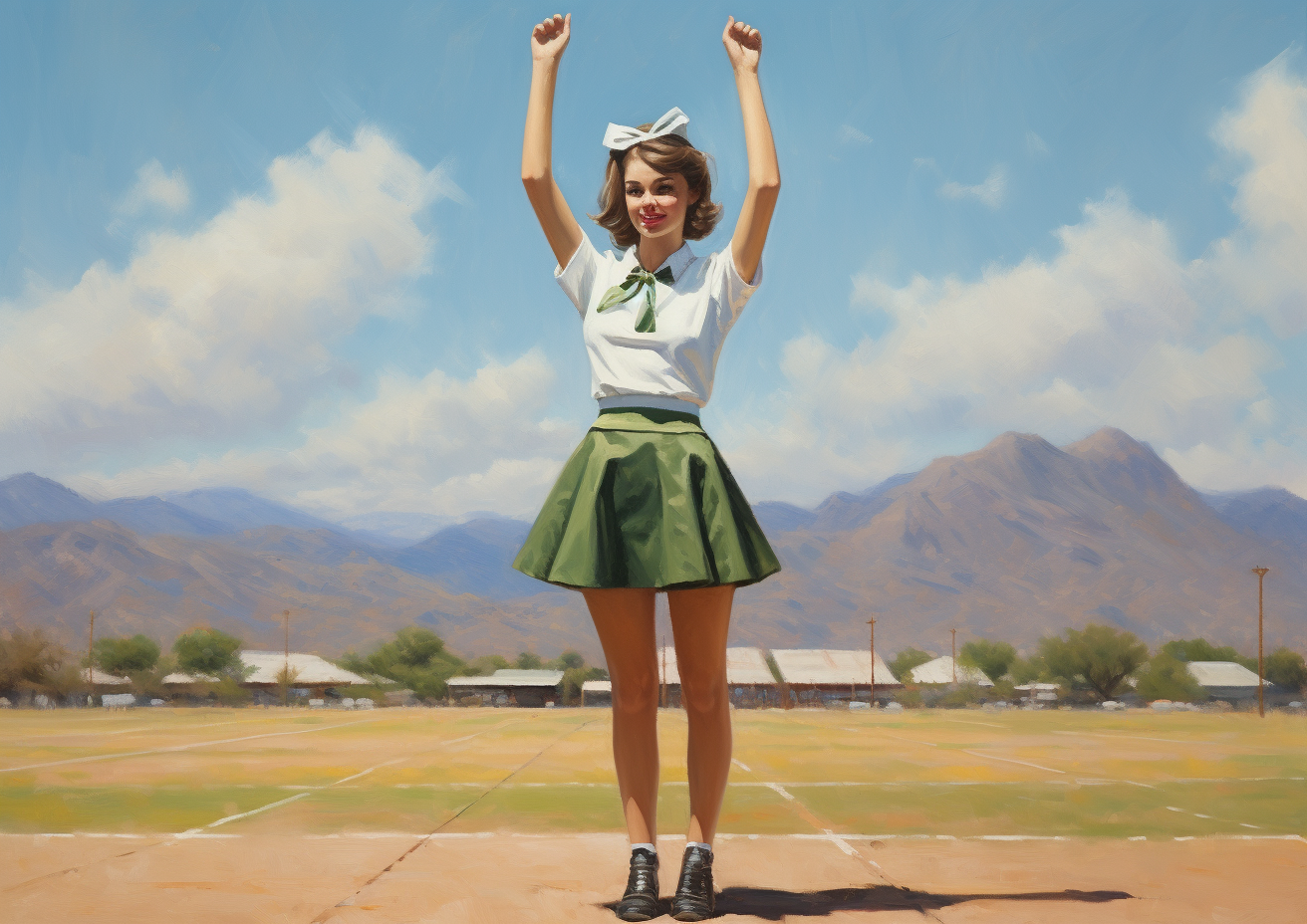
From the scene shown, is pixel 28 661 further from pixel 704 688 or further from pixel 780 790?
pixel 704 688

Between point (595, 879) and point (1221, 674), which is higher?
point (595, 879)

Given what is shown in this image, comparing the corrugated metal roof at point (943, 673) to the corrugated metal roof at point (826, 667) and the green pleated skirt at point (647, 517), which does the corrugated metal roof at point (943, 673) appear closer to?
the corrugated metal roof at point (826, 667)

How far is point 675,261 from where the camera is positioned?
358cm

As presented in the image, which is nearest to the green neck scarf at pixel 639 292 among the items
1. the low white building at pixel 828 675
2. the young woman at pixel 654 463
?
the young woman at pixel 654 463

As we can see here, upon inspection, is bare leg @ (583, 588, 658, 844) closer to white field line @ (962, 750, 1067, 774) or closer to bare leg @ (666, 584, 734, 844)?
bare leg @ (666, 584, 734, 844)

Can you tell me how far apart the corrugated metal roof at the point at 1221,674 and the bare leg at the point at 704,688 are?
93755 mm

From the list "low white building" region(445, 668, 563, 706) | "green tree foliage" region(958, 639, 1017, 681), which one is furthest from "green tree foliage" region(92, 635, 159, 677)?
"green tree foliage" region(958, 639, 1017, 681)

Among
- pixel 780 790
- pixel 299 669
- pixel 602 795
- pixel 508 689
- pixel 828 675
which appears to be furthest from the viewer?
pixel 508 689

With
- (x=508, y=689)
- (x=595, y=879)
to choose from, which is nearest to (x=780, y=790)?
(x=595, y=879)

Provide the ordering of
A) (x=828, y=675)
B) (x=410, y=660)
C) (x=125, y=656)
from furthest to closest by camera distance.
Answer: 1. (x=410, y=660)
2. (x=828, y=675)
3. (x=125, y=656)

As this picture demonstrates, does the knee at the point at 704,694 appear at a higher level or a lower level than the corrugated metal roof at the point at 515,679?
higher

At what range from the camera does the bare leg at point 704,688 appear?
3.28m

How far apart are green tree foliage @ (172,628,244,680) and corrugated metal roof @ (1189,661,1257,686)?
245 ft

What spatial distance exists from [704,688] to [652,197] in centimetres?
146
